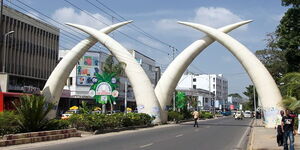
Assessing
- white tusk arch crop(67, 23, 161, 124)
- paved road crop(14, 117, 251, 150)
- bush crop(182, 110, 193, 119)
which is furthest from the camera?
bush crop(182, 110, 193, 119)

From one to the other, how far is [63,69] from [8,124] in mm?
24664

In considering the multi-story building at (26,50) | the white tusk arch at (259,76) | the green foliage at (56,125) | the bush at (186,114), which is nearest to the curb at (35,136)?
the green foliage at (56,125)

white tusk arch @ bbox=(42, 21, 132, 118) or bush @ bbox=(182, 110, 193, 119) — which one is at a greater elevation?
white tusk arch @ bbox=(42, 21, 132, 118)

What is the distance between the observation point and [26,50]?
59.0 metres

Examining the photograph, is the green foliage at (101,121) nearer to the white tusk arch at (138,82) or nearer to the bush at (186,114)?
the white tusk arch at (138,82)

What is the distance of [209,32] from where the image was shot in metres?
42.6

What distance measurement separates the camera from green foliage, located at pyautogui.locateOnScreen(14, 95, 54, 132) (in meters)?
19.6

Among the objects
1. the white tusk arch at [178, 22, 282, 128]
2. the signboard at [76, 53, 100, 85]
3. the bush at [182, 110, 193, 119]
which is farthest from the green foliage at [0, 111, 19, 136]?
the signboard at [76, 53, 100, 85]

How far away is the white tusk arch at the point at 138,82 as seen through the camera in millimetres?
39281

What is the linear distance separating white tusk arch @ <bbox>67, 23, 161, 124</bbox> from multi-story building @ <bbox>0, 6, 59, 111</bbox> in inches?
629

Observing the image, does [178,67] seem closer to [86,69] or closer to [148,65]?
[86,69]

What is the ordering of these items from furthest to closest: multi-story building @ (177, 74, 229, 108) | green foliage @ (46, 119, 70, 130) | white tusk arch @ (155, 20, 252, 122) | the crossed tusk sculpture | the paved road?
multi-story building @ (177, 74, 229, 108), white tusk arch @ (155, 20, 252, 122), the crossed tusk sculpture, green foliage @ (46, 119, 70, 130), the paved road

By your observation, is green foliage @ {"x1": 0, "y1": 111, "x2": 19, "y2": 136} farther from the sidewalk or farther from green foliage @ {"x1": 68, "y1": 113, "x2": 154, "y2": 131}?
the sidewalk

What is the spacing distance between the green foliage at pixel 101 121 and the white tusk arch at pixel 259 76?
483 inches
